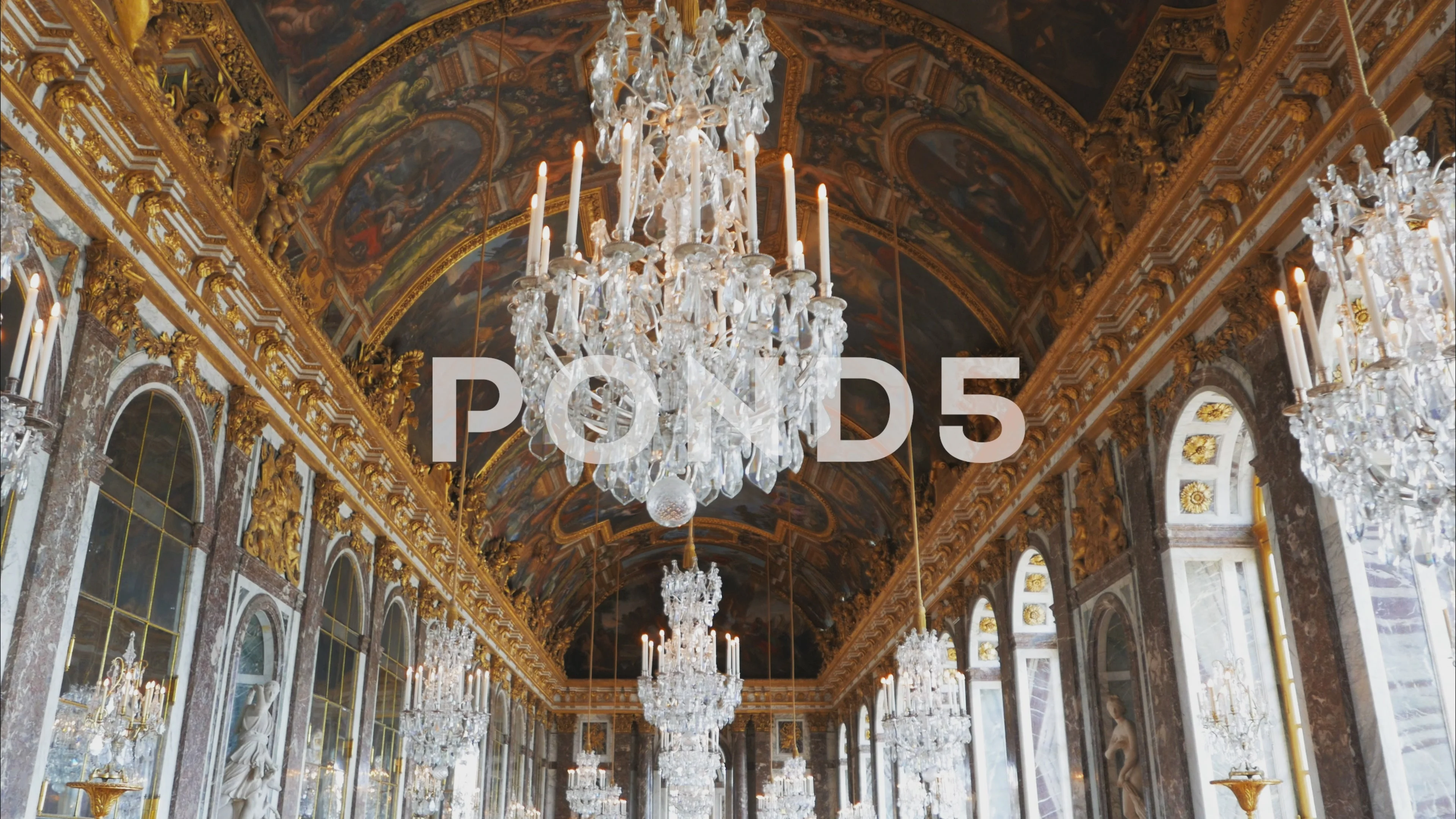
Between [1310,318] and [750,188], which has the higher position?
[750,188]

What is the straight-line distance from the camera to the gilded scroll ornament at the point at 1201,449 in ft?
→ 31.7

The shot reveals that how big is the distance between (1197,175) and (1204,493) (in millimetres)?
2898

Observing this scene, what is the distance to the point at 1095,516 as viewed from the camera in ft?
37.6

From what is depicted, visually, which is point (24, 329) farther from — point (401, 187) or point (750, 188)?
point (401, 187)

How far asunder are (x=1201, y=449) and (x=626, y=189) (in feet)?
19.9

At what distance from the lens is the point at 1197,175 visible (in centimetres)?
863

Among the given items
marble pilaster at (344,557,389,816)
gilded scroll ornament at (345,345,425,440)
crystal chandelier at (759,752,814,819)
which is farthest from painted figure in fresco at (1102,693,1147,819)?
crystal chandelier at (759,752,814,819)

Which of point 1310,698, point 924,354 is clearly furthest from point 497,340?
point 1310,698

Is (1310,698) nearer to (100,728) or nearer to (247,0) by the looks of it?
(100,728)

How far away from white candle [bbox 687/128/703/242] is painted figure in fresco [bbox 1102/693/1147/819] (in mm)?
6865

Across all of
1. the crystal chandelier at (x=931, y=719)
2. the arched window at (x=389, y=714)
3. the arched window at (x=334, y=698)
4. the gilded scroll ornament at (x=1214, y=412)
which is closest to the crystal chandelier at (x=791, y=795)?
the arched window at (x=389, y=714)

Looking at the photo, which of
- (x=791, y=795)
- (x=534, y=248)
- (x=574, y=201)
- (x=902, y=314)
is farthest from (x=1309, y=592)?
(x=791, y=795)

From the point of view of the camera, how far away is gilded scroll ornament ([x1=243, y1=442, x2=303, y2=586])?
1073 cm

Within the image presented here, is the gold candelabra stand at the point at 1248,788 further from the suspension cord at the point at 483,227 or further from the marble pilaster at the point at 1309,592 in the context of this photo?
the suspension cord at the point at 483,227
